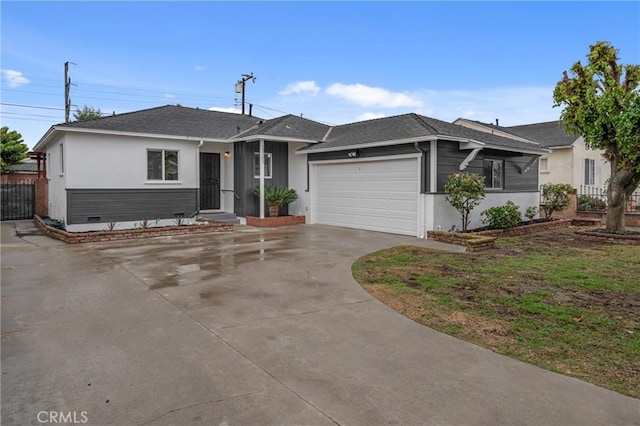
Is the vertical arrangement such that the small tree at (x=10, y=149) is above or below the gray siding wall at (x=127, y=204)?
above

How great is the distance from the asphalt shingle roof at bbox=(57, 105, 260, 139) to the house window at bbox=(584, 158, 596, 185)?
17178 mm

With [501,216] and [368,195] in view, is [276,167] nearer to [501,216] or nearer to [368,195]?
[368,195]

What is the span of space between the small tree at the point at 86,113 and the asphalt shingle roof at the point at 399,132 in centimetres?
3053

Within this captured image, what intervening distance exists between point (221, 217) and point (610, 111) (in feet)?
41.0

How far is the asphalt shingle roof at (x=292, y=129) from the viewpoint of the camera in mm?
14633

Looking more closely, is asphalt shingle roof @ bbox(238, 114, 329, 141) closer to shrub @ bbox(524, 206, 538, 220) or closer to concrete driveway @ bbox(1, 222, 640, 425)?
shrub @ bbox(524, 206, 538, 220)

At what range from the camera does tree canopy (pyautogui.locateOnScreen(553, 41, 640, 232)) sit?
10.4m

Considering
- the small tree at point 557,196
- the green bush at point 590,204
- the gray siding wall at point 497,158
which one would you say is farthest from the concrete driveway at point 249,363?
the green bush at point 590,204

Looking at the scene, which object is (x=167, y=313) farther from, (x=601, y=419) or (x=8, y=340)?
(x=601, y=419)

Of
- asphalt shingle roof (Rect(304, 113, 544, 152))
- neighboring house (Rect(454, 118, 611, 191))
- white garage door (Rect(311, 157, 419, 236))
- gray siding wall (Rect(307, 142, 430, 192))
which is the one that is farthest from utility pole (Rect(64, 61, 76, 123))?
neighboring house (Rect(454, 118, 611, 191))

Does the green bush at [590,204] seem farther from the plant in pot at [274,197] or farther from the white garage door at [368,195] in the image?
the plant in pot at [274,197]

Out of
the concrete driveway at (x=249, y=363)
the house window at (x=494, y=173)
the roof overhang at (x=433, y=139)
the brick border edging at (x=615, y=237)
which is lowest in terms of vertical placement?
the concrete driveway at (x=249, y=363)

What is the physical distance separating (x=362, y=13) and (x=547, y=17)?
5.77 meters

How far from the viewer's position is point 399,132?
12398mm
